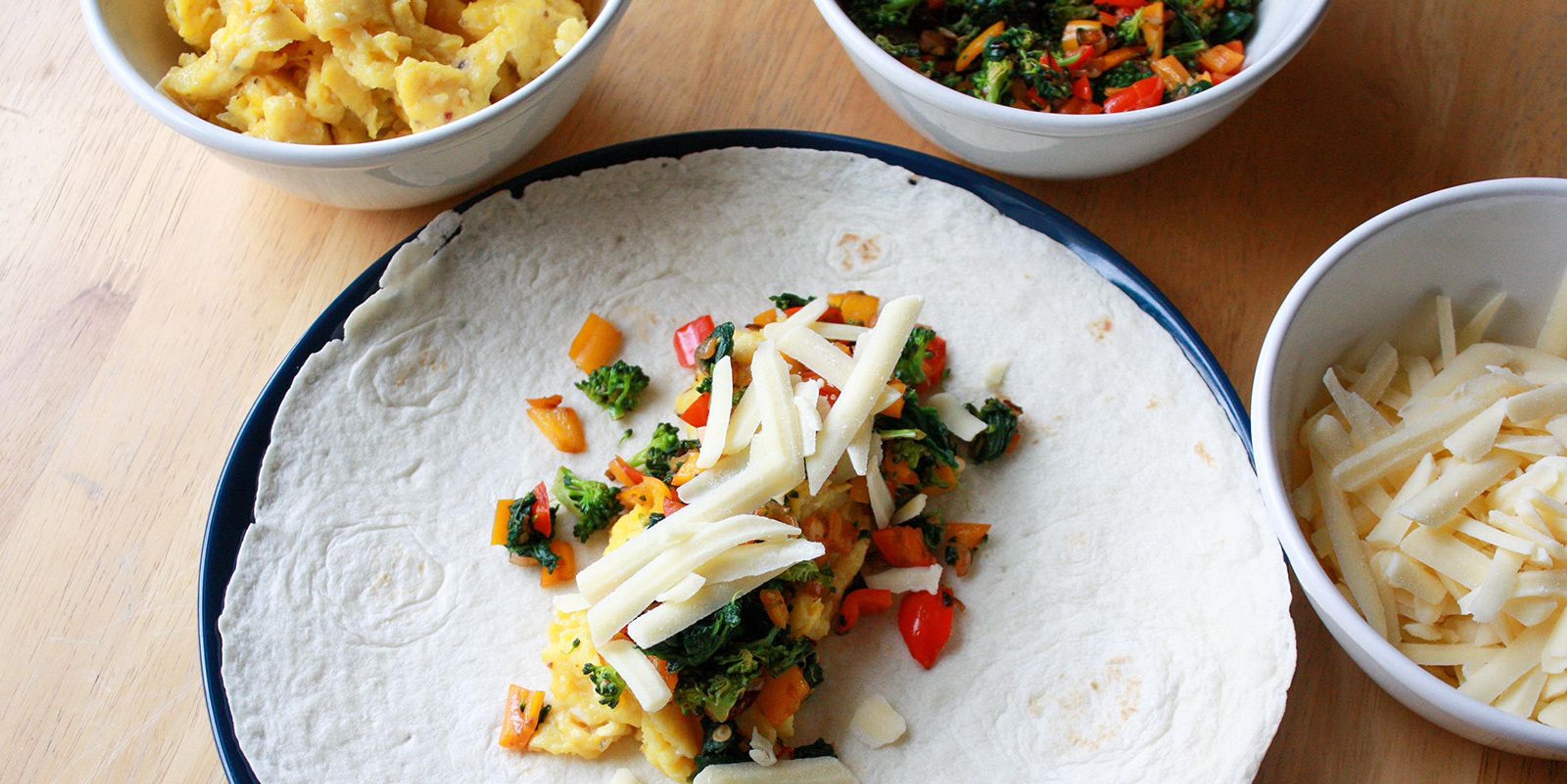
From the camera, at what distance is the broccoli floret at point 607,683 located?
204 centimetres

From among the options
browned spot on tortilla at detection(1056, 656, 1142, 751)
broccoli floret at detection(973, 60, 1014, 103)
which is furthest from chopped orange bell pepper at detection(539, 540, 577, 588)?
broccoli floret at detection(973, 60, 1014, 103)

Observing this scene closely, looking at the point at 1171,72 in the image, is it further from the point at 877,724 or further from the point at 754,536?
the point at 877,724

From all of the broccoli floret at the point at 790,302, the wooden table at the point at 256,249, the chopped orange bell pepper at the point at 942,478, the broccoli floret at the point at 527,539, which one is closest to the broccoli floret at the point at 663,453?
the broccoli floret at the point at 527,539

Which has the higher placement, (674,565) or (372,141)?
(372,141)

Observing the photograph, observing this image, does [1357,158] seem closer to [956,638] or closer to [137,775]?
[956,638]

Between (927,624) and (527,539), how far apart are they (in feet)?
2.55

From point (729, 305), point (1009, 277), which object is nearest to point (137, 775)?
point (729, 305)

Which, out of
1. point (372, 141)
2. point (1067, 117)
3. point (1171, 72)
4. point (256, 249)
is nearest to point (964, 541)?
point (1067, 117)

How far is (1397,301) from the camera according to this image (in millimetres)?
2225

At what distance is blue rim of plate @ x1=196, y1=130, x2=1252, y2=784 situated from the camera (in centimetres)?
215

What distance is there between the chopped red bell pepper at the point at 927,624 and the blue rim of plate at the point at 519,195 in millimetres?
678

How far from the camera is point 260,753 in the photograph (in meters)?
2.08

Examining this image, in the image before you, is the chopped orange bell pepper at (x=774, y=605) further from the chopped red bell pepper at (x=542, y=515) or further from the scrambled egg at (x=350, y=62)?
the scrambled egg at (x=350, y=62)

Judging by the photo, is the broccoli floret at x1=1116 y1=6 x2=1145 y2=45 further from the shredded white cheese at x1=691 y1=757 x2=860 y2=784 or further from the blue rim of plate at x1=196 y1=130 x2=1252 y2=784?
the shredded white cheese at x1=691 y1=757 x2=860 y2=784
